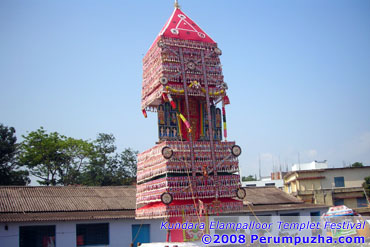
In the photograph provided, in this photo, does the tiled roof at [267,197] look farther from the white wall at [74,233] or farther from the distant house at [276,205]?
the white wall at [74,233]

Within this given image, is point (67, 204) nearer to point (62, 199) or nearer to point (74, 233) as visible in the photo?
point (62, 199)

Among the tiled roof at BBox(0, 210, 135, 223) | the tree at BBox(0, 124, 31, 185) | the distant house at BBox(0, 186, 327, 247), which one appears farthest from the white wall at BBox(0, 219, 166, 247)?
the tree at BBox(0, 124, 31, 185)

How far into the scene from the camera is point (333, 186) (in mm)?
39000

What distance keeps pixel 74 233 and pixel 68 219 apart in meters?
1.10

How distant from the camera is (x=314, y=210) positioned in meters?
29.0

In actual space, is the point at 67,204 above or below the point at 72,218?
above

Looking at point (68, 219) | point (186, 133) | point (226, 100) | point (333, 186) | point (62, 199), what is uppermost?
point (226, 100)

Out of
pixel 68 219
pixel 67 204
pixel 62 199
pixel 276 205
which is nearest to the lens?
pixel 68 219

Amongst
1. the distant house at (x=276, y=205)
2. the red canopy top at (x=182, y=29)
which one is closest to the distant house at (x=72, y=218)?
the distant house at (x=276, y=205)

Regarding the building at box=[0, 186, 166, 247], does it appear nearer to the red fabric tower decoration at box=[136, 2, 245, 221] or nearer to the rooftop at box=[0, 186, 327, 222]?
the rooftop at box=[0, 186, 327, 222]

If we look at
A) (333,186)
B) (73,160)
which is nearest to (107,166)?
(73,160)

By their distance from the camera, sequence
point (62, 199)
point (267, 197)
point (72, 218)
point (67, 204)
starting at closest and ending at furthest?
point (72, 218) < point (67, 204) < point (62, 199) < point (267, 197)

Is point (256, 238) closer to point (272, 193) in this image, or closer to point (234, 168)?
point (234, 168)

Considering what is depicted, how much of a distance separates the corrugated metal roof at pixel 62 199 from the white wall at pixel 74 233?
3.42 ft
